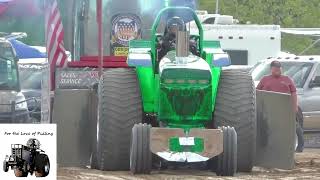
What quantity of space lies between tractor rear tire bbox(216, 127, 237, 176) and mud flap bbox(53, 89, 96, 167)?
1.92 m

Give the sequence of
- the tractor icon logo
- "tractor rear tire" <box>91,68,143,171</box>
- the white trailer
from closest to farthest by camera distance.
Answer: the tractor icon logo < "tractor rear tire" <box>91,68,143,171</box> < the white trailer

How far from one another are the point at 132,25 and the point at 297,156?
4.60 metres

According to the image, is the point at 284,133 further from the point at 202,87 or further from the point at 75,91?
the point at 75,91

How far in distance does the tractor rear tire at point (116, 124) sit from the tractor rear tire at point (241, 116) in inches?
33.8

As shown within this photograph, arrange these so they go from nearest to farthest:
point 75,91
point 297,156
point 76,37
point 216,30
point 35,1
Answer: point 75,91
point 297,156
point 76,37
point 35,1
point 216,30

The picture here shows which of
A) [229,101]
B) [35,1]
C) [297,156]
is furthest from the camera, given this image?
[35,1]

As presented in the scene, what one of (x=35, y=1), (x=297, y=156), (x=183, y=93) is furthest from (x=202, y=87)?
(x=35, y=1)

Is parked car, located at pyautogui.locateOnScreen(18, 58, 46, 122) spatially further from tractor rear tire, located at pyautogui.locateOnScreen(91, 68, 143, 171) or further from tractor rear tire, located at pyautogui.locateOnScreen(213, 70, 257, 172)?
tractor rear tire, located at pyautogui.locateOnScreen(213, 70, 257, 172)

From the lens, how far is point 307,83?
18047 mm

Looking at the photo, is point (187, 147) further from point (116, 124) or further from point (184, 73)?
point (116, 124)

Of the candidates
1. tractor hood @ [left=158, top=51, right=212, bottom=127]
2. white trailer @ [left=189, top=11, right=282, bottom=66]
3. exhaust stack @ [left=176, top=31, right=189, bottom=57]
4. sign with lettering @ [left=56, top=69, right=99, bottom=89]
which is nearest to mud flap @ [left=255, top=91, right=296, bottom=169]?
tractor hood @ [left=158, top=51, right=212, bottom=127]

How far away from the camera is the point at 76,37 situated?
661 inches

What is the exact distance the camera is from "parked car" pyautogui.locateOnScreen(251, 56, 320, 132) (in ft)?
58.2

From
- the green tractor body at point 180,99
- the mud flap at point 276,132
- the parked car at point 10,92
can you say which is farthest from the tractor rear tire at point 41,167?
the parked car at point 10,92
